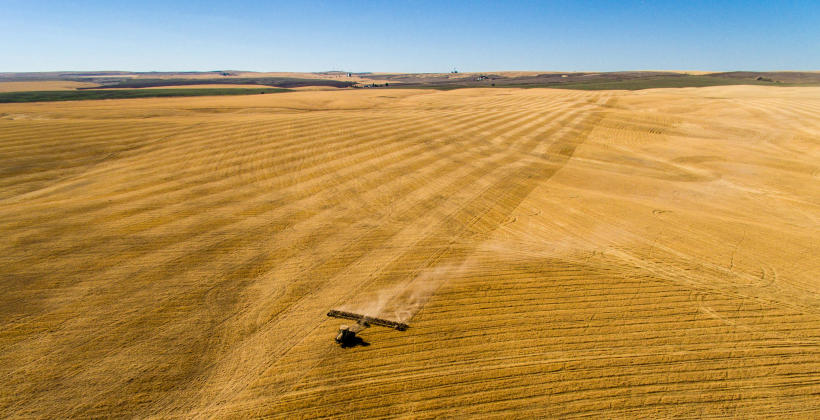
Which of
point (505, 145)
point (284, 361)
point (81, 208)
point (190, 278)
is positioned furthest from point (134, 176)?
point (505, 145)

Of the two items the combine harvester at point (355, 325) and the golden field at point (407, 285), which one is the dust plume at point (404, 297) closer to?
the golden field at point (407, 285)

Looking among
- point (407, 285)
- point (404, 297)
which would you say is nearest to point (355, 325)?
point (404, 297)

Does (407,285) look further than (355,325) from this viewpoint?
Yes

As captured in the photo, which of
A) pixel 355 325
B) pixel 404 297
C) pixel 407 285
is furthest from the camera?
pixel 407 285

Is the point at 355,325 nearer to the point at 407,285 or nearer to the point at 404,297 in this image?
the point at 404,297

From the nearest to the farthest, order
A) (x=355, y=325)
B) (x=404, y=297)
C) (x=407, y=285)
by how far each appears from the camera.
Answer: (x=355, y=325) < (x=404, y=297) < (x=407, y=285)

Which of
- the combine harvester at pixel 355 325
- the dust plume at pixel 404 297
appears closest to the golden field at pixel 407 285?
the dust plume at pixel 404 297

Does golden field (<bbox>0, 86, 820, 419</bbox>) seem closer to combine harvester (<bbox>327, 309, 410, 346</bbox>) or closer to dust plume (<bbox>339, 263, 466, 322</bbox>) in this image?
dust plume (<bbox>339, 263, 466, 322</bbox>)
